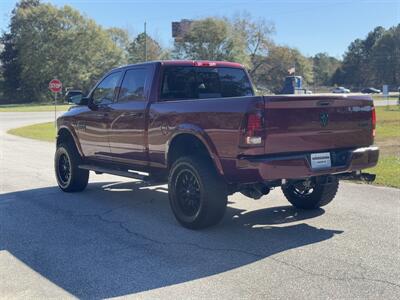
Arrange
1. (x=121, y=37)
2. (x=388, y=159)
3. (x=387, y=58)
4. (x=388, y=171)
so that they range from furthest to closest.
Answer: (x=387, y=58) < (x=121, y=37) < (x=388, y=159) < (x=388, y=171)

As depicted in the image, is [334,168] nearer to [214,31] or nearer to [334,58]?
[214,31]

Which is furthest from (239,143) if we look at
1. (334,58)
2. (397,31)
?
(334,58)

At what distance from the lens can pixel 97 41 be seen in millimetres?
79000

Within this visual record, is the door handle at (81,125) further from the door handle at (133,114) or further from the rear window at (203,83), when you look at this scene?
the rear window at (203,83)

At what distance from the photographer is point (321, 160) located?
5.62m

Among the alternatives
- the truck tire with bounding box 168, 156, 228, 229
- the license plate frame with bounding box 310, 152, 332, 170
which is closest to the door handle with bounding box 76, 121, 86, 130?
the truck tire with bounding box 168, 156, 228, 229

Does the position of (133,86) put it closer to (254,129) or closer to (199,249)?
(254,129)

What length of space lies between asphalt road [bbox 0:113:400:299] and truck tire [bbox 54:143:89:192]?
417 mm

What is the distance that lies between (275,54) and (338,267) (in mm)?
97891

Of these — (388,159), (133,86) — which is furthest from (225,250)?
(388,159)

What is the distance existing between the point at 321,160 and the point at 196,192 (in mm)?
1487

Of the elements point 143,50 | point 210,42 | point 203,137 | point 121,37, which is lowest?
point 203,137

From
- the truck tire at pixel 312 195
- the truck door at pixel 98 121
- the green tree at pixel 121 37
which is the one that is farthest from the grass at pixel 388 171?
the green tree at pixel 121 37

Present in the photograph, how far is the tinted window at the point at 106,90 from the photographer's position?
7796 mm
